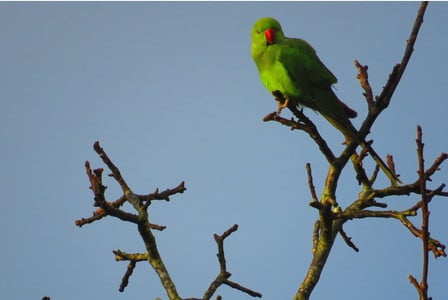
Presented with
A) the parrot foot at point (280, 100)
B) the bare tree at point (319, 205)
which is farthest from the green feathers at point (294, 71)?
the bare tree at point (319, 205)

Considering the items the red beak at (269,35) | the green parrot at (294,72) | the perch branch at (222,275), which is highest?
the red beak at (269,35)

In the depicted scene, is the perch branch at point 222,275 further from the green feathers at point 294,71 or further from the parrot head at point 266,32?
the parrot head at point 266,32

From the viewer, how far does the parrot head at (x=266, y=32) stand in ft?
27.3

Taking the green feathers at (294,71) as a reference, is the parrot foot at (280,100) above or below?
below

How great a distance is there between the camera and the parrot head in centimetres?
834

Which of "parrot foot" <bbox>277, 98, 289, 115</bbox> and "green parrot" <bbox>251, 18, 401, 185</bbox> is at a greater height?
"green parrot" <bbox>251, 18, 401, 185</bbox>

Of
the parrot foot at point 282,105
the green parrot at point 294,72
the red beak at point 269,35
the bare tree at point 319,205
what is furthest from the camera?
the red beak at point 269,35

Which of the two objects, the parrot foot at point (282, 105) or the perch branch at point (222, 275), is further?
the parrot foot at point (282, 105)

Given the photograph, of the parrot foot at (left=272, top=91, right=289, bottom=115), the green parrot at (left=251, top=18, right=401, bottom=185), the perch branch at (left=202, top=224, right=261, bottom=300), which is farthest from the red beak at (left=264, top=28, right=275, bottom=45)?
the perch branch at (left=202, top=224, right=261, bottom=300)

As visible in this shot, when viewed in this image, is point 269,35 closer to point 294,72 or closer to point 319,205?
point 294,72

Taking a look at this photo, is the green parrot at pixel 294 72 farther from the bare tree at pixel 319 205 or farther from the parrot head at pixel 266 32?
the bare tree at pixel 319 205

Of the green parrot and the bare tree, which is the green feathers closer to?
the green parrot

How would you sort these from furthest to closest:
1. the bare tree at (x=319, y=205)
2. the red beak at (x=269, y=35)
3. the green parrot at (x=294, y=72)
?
1. the red beak at (x=269, y=35)
2. the green parrot at (x=294, y=72)
3. the bare tree at (x=319, y=205)

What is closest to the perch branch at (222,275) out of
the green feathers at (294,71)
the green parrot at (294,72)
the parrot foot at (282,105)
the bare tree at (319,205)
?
the bare tree at (319,205)
